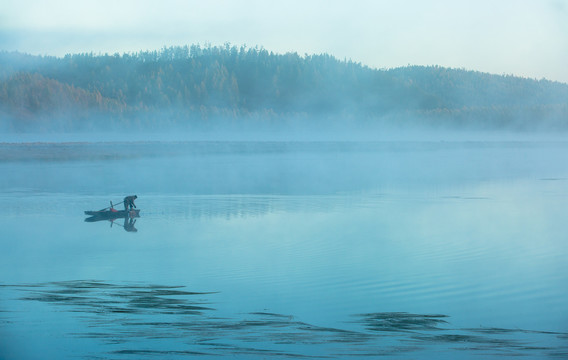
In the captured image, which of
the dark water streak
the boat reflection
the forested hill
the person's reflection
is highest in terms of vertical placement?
the forested hill

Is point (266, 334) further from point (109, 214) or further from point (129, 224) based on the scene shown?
point (109, 214)

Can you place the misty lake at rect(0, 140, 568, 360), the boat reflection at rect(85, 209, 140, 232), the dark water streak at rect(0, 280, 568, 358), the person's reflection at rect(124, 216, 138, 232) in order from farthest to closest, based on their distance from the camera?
the boat reflection at rect(85, 209, 140, 232) → the person's reflection at rect(124, 216, 138, 232) → the misty lake at rect(0, 140, 568, 360) → the dark water streak at rect(0, 280, 568, 358)

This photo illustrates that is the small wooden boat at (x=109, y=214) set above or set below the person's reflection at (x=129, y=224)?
above

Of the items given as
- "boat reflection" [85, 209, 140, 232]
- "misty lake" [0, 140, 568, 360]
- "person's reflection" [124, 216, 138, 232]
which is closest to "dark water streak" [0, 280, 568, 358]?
"misty lake" [0, 140, 568, 360]

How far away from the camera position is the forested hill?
3740 inches

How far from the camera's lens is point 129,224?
1612cm

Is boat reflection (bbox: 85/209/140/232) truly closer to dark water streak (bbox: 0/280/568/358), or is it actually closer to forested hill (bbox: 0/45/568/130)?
dark water streak (bbox: 0/280/568/358)

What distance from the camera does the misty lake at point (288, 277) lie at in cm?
715

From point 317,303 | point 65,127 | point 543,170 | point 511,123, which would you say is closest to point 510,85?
point 511,123

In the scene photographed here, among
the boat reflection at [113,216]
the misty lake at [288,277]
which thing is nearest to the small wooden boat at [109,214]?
the boat reflection at [113,216]

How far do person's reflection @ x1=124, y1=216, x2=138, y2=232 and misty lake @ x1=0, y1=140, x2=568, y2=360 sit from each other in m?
0.15

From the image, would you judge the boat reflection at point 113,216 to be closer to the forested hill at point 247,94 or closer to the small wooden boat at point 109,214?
the small wooden boat at point 109,214

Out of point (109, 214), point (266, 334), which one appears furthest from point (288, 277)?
point (109, 214)

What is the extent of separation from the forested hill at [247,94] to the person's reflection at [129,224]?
76.3m
